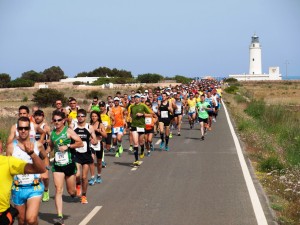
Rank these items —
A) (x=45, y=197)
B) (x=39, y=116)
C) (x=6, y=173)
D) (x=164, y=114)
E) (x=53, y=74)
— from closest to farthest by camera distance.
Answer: (x=6, y=173)
(x=45, y=197)
(x=39, y=116)
(x=164, y=114)
(x=53, y=74)

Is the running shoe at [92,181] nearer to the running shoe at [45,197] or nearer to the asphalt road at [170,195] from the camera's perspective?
the asphalt road at [170,195]

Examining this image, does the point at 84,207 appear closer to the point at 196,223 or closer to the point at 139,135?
the point at 196,223

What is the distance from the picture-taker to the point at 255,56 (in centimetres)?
17725

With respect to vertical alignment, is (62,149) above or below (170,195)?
above

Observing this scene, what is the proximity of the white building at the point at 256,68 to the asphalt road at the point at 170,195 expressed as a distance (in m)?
162

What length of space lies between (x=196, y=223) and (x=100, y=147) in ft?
15.1

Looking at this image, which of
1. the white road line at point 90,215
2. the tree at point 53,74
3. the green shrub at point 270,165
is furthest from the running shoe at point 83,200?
the tree at point 53,74

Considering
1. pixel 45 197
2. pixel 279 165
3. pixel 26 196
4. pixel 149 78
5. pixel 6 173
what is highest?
pixel 6 173

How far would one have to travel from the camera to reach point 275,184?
41.9 feet

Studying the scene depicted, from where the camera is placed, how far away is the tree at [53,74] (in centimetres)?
15500

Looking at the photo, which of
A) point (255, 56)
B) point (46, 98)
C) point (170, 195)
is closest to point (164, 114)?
point (170, 195)

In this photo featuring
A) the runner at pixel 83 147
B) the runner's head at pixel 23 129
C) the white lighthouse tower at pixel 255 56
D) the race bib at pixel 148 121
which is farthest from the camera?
the white lighthouse tower at pixel 255 56

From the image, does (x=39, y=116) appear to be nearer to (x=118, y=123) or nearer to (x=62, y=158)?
(x=62, y=158)

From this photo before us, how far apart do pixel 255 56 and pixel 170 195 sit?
556 ft
